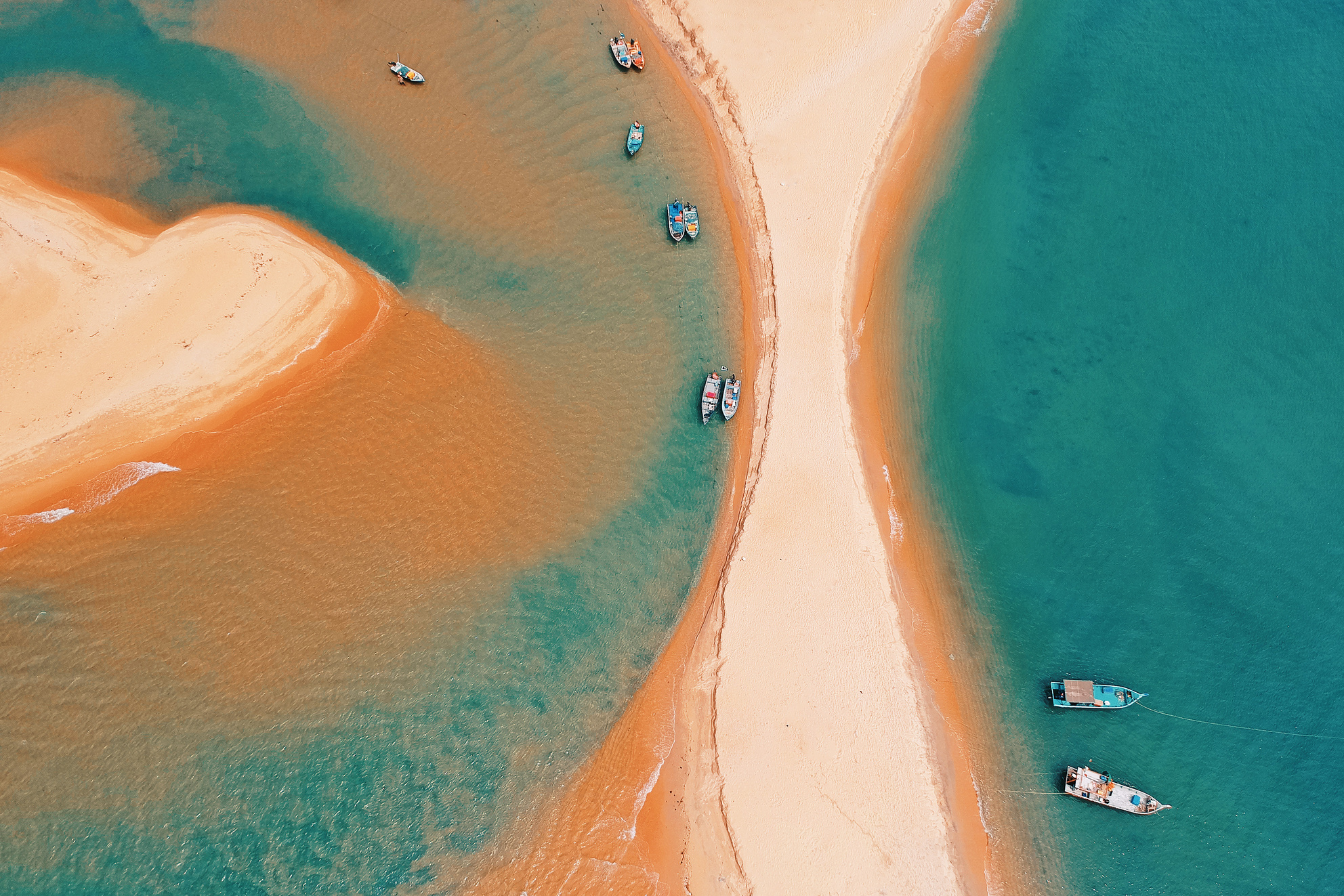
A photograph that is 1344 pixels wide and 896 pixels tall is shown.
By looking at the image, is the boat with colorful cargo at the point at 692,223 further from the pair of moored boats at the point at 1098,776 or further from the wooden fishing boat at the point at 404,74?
the pair of moored boats at the point at 1098,776

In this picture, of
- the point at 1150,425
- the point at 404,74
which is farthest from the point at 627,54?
the point at 1150,425

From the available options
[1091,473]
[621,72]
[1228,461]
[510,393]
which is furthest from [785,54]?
[1228,461]

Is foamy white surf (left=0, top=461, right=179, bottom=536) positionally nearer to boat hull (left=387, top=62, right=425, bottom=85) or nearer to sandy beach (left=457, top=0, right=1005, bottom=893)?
boat hull (left=387, top=62, right=425, bottom=85)

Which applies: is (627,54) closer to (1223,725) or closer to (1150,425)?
(1150,425)

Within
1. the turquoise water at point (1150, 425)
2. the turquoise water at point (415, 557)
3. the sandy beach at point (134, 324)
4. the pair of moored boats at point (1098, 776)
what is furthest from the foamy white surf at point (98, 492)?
the pair of moored boats at point (1098, 776)

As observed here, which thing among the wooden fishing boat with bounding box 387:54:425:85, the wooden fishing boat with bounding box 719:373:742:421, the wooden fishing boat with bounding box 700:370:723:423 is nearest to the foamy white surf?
the wooden fishing boat with bounding box 387:54:425:85

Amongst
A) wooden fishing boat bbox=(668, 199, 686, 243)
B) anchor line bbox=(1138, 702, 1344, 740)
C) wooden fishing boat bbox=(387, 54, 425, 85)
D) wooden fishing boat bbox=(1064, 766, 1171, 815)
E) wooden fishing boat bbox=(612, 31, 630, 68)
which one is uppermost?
wooden fishing boat bbox=(612, 31, 630, 68)

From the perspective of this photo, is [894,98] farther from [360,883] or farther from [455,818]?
[360,883]
